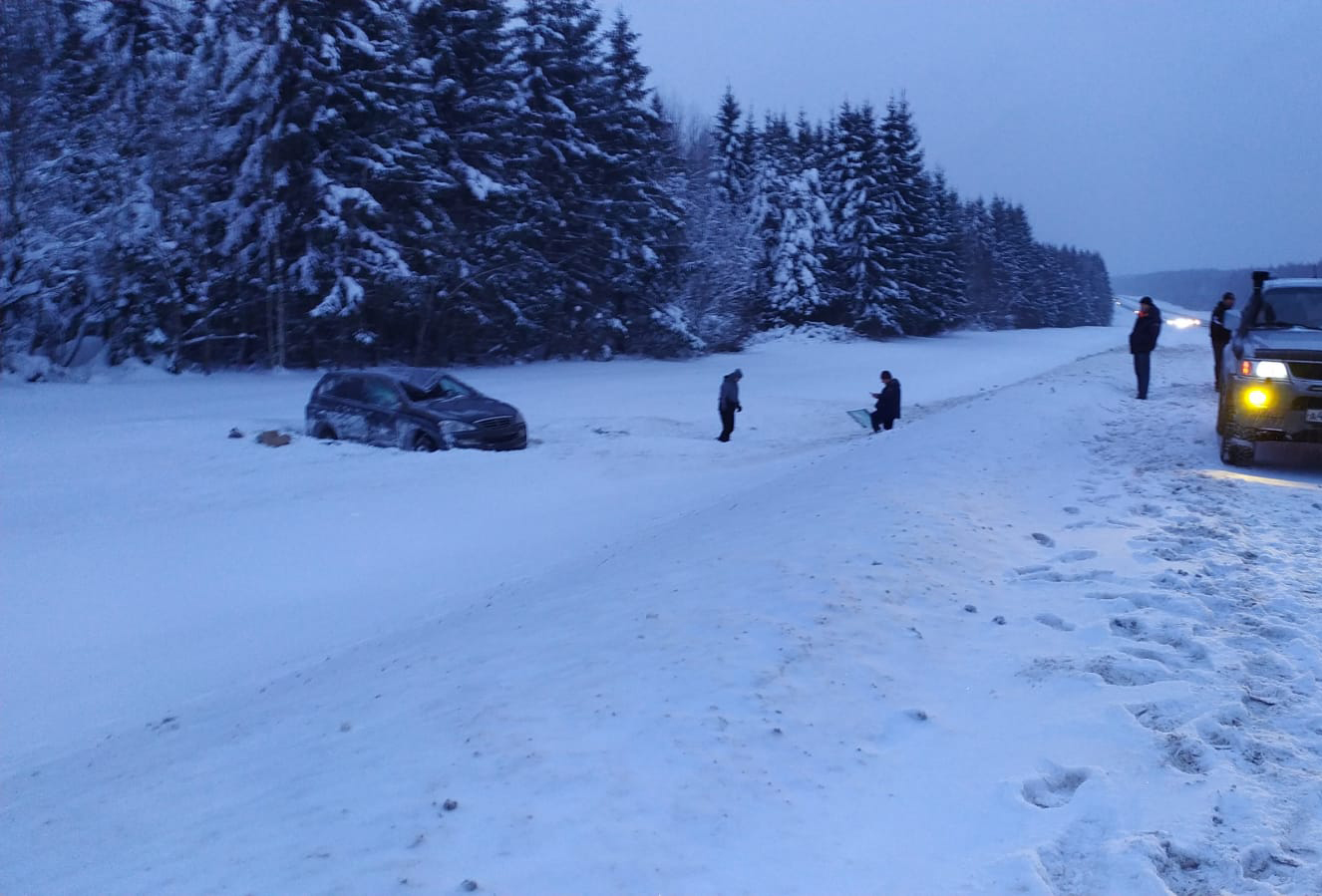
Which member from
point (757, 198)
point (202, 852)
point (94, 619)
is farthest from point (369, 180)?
point (757, 198)

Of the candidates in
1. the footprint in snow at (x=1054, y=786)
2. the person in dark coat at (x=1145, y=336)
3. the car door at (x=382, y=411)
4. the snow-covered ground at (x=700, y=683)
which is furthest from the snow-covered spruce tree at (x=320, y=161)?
the footprint in snow at (x=1054, y=786)

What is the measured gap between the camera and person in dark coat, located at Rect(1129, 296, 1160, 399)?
1484 centimetres

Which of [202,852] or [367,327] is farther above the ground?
[367,327]

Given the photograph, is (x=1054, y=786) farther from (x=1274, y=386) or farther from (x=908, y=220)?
(x=908, y=220)

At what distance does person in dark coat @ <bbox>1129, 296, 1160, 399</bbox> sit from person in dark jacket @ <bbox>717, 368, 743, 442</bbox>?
724 centimetres

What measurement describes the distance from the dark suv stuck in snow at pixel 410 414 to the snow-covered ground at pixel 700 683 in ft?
9.32

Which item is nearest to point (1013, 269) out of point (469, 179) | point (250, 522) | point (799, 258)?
point (799, 258)

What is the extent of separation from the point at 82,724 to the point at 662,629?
433 centimetres

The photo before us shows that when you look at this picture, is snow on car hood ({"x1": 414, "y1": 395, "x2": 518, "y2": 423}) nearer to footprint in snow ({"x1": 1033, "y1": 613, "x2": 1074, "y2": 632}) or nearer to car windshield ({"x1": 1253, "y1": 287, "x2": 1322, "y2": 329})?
footprint in snow ({"x1": 1033, "y1": 613, "x2": 1074, "y2": 632})

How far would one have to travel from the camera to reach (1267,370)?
30.5 ft

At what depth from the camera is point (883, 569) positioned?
20.7ft

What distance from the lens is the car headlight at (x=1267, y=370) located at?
9.24 meters

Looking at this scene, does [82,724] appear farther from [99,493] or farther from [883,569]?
[99,493]

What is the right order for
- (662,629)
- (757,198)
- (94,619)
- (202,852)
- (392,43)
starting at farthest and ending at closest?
(757,198) → (392,43) → (94,619) → (662,629) → (202,852)
